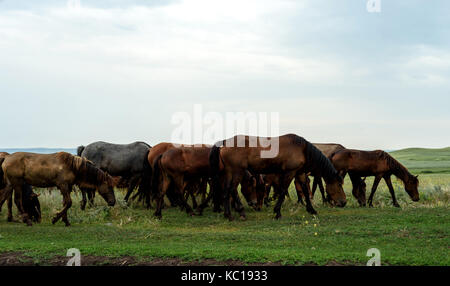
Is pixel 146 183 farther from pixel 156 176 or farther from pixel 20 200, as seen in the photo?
pixel 20 200

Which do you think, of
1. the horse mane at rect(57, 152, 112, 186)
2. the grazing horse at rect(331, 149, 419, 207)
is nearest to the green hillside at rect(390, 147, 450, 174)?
the grazing horse at rect(331, 149, 419, 207)

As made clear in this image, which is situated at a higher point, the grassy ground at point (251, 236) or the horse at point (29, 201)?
the horse at point (29, 201)

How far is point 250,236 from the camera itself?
10750mm

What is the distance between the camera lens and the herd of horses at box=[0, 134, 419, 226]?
1280 centimetres

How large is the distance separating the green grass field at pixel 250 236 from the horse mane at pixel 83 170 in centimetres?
121

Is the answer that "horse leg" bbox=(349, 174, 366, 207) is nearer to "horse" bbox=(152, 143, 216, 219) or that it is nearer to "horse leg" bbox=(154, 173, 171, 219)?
"horse" bbox=(152, 143, 216, 219)

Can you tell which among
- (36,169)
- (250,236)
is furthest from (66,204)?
(250,236)

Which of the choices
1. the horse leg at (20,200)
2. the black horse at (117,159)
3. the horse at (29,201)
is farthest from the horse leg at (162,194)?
the black horse at (117,159)

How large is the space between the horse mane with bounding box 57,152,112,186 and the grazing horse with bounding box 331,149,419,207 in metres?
8.18

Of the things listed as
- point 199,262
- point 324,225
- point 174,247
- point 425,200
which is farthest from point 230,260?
point 425,200

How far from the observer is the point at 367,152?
17.3 m

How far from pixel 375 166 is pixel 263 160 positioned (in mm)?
5221

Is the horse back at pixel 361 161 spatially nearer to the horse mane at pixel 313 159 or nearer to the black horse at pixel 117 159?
the horse mane at pixel 313 159

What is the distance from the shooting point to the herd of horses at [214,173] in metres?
12.8
